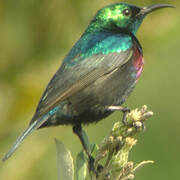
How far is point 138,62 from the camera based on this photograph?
14.4ft

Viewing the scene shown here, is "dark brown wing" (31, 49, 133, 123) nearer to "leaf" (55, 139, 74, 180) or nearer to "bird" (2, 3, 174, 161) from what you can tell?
"bird" (2, 3, 174, 161)

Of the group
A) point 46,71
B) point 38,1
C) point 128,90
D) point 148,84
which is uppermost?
point 38,1

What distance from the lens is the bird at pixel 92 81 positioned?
13.0 ft

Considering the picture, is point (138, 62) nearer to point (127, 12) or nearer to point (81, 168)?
point (127, 12)

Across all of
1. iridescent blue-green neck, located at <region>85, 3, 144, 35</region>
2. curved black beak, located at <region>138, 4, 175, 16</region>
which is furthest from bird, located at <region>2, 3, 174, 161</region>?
iridescent blue-green neck, located at <region>85, 3, 144, 35</region>

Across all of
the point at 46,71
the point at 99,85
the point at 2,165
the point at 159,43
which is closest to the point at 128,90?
the point at 99,85

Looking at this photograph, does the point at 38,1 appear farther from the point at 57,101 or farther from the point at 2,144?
the point at 2,144

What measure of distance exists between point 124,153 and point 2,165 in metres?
1.25

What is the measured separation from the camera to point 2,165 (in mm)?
3629

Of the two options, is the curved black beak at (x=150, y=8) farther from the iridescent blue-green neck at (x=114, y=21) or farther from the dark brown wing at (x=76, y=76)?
the dark brown wing at (x=76, y=76)

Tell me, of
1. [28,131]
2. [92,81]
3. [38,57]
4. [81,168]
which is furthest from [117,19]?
[81,168]

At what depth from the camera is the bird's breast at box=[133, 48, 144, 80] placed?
4312mm

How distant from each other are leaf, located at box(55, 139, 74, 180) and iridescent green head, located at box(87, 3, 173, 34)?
91.5 inches

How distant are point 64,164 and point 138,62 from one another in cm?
192
